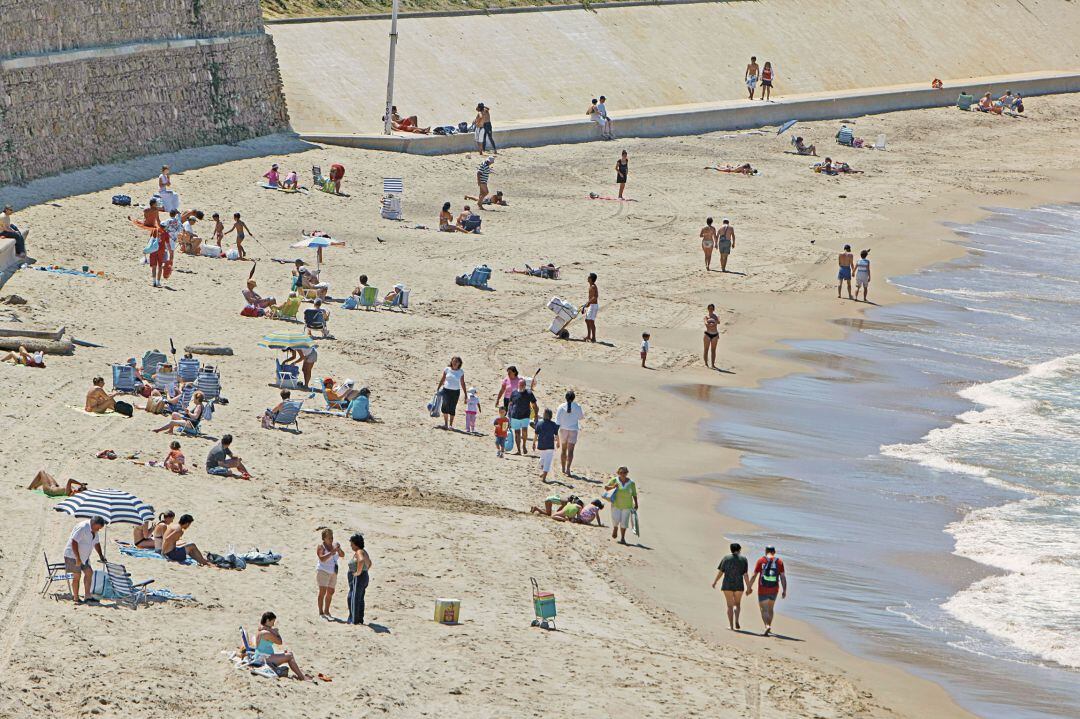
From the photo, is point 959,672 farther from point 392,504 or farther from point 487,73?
point 487,73

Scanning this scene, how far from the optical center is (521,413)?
2002cm

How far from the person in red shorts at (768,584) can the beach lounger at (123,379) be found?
8.04m

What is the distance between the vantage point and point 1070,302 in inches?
1257

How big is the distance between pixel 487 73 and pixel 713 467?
81.8 feet

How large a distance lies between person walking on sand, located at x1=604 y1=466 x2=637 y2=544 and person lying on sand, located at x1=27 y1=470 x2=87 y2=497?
5392 millimetres

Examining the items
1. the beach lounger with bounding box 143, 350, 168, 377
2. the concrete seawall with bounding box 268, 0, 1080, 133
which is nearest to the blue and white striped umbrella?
the beach lounger with bounding box 143, 350, 168, 377

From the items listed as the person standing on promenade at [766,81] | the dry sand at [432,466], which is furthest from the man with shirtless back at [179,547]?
the person standing on promenade at [766,81]

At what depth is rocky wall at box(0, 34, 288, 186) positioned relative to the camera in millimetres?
29859

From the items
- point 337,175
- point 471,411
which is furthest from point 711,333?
point 337,175

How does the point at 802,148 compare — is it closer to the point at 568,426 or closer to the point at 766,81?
the point at 766,81

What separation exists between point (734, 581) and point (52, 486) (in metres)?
6.55

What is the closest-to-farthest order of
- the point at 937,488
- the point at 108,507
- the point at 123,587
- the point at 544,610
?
1. the point at 123,587
2. the point at 108,507
3. the point at 544,610
4. the point at 937,488

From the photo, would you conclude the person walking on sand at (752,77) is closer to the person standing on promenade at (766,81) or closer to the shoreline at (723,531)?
the person standing on promenade at (766,81)

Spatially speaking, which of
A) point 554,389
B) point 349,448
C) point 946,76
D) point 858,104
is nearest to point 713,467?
point 554,389
